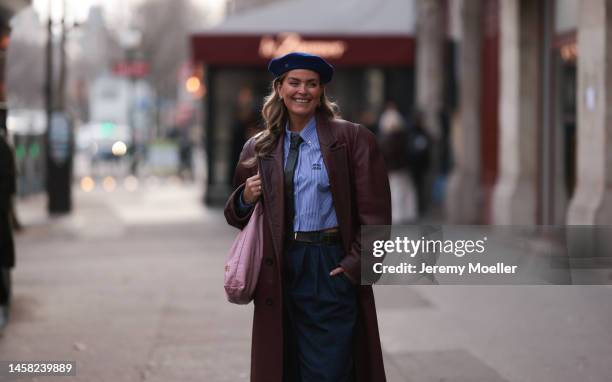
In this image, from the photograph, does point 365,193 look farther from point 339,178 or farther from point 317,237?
point 317,237

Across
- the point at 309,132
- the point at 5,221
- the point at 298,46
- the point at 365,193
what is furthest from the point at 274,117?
the point at 298,46

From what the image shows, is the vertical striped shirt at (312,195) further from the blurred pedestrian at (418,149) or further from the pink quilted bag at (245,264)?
the blurred pedestrian at (418,149)

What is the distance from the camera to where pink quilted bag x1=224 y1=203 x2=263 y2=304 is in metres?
4.43

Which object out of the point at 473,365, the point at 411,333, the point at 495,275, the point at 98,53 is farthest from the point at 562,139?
the point at 98,53

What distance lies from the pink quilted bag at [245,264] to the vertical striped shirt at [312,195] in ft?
0.57

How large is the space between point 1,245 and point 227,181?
42.8 ft

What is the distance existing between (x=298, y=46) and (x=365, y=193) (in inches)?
561

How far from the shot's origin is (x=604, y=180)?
1075 centimetres

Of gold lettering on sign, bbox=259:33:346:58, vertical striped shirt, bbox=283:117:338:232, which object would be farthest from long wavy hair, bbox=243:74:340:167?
gold lettering on sign, bbox=259:33:346:58

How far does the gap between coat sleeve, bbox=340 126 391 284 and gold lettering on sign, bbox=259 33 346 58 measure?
45.9ft

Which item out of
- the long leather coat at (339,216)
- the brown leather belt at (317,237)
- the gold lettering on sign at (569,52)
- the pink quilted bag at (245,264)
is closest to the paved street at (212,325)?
the long leather coat at (339,216)

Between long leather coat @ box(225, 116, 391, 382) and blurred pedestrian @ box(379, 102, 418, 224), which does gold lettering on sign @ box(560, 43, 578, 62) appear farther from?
long leather coat @ box(225, 116, 391, 382)

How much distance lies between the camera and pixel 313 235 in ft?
14.8

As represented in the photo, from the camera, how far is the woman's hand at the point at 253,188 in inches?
177
